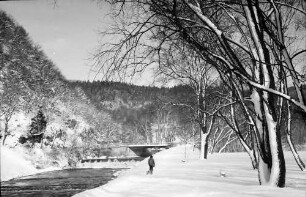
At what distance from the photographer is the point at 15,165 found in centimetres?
3762

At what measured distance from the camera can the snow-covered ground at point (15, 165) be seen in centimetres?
3397

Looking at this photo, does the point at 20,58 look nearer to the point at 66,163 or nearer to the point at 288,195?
the point at 66,163

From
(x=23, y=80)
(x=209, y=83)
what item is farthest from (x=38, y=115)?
(x=209, y=83)

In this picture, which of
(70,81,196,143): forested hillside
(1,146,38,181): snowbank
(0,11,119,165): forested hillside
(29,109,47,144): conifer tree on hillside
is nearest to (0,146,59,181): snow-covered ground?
(1,146,38,181): snowbank

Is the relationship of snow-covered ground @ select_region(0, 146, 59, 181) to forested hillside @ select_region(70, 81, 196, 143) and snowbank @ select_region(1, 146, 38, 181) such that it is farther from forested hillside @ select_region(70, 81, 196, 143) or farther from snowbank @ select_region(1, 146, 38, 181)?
forested hillside @ select_region(70, 81, 196, 143)

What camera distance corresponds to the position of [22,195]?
2294 cm

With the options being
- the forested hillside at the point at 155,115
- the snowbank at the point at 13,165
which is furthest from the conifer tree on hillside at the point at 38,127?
the forested hillside at the point at 155,115

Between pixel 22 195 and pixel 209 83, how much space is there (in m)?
14.5

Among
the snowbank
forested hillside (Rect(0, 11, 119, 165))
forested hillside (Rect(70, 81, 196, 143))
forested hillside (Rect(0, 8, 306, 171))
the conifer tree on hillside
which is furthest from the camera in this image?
the conifer tree on hillside

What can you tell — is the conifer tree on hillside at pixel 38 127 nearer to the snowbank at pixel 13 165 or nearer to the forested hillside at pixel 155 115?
the snowbank at pixel 13 165

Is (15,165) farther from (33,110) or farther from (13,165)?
(33,110)

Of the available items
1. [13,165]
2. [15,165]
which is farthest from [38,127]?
[13,165]

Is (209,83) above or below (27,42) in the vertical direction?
below

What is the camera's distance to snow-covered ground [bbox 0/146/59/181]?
1337 inches
